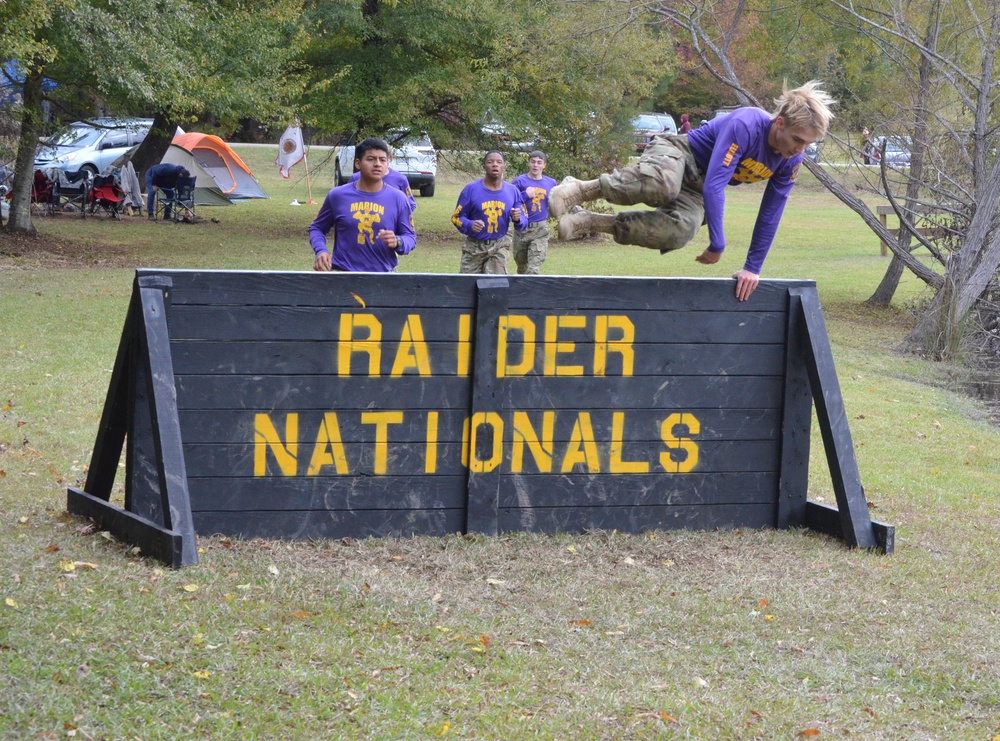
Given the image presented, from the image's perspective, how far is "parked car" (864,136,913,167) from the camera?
722 inches

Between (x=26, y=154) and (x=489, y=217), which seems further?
(x=26, y=154)

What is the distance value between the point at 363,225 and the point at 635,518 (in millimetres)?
2774

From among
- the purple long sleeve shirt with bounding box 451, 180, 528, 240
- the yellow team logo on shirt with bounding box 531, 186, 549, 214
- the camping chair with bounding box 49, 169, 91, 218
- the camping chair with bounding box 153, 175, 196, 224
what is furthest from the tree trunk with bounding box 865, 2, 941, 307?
the camping chair with bounding box 49, 169, 91, 218

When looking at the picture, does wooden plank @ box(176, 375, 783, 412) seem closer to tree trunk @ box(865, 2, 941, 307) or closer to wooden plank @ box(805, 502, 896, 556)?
wooden plank @ box(805, 502, 896, 556)

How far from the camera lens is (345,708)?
420 centimetres

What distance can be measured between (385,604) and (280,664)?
81cm

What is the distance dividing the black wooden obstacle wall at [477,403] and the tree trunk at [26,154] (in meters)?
14.8

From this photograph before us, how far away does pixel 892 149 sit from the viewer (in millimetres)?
19500

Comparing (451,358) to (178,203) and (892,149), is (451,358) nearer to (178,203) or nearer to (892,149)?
(892,149)

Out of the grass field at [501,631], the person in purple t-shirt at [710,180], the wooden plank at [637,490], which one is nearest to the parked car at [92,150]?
the grass field at [501,631]

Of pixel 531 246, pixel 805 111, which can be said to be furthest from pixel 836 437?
pixel 531 246

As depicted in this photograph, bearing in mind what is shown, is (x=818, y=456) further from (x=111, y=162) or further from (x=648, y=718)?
(x=111, y=162)

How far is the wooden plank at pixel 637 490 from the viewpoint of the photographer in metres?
6.41

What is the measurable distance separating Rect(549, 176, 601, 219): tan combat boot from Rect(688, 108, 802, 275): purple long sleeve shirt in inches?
24.7
